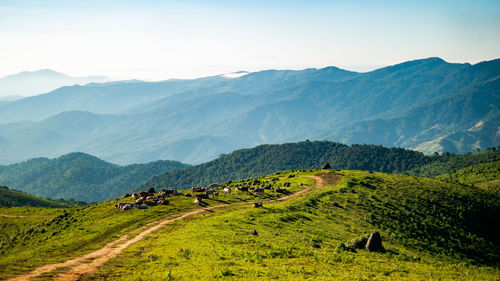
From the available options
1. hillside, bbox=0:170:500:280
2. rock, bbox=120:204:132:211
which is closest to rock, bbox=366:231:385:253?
hillside, bbox=0:170:500:280

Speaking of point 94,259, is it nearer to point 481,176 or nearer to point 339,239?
point 339,239

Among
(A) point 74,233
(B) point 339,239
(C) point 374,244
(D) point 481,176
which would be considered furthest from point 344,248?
(D) point 481,176

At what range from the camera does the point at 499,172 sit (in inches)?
6752

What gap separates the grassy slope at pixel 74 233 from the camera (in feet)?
131

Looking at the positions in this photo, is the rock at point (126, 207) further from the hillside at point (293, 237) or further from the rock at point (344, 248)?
the rock at point (344, 248)

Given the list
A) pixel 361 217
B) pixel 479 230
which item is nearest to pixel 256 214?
pixel 361 217

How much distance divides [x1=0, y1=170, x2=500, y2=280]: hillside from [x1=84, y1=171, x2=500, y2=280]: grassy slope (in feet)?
0.65

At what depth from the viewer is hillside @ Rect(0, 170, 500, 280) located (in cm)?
3303

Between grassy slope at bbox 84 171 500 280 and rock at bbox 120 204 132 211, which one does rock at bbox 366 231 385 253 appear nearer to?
grassy slope at bbox 84 171 500 280

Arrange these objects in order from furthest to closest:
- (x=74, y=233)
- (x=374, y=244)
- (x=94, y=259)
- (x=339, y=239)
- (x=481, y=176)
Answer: (x=481, y=176), (x=74, y=233), (x=339, y=239), (x=374, y=244), (x=94, y=259)

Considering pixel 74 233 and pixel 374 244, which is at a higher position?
pixel 74 233

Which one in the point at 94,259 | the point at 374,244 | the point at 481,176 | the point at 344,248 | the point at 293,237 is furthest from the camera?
the point at 481,176

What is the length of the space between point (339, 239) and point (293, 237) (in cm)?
816

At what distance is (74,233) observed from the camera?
52.1m
